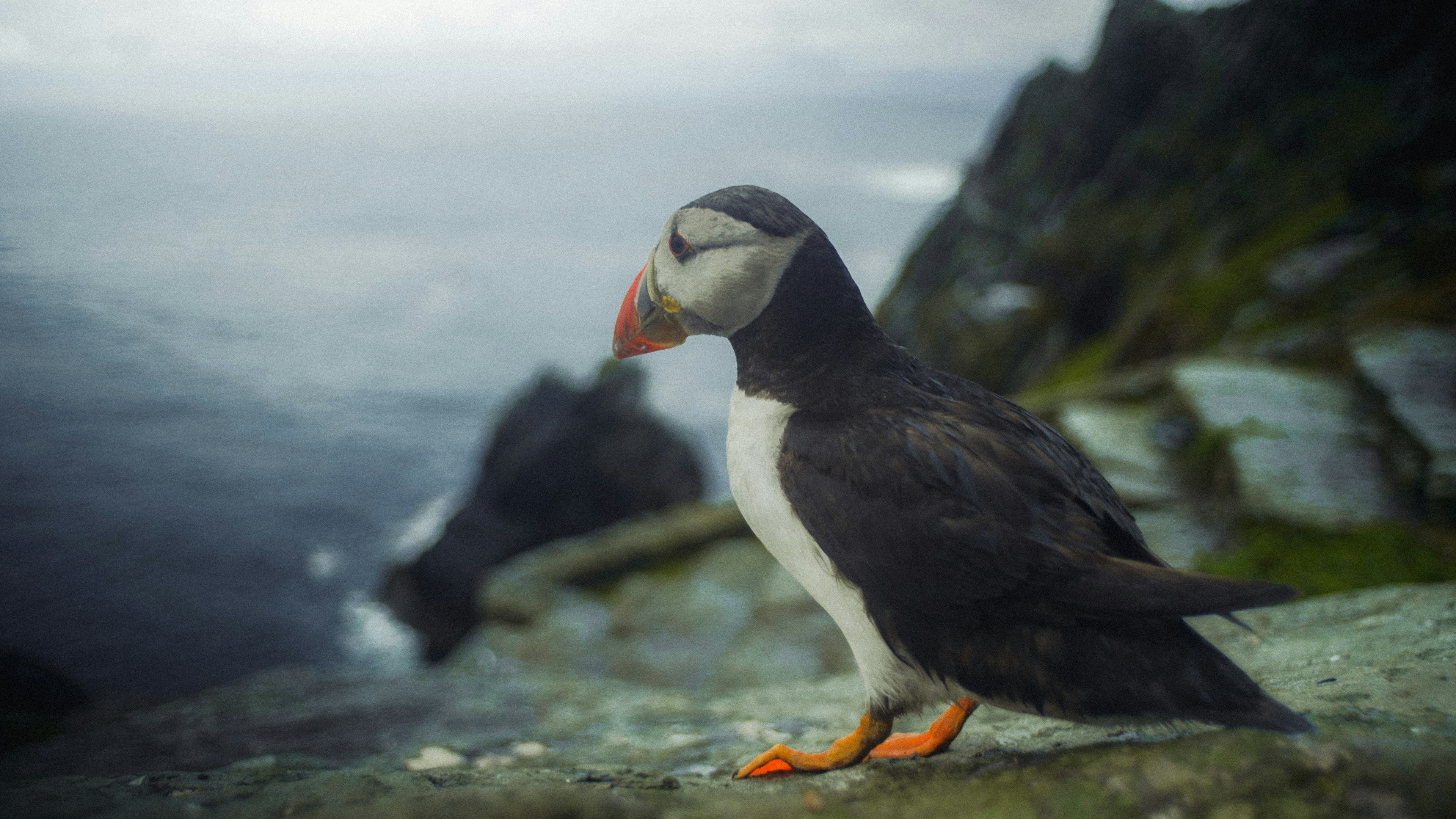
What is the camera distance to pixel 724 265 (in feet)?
7.93

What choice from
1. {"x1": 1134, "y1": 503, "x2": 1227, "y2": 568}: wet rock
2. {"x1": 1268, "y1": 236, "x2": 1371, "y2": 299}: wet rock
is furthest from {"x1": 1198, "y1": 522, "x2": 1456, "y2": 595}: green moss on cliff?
{"x1": 1268, "y1": 236, "x2": 1371, "y2": 299}: wet rock

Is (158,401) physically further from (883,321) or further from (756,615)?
(883,321)

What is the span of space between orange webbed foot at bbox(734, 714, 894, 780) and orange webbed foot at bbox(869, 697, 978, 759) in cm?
11

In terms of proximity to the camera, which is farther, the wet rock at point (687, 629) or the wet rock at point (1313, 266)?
the wet rock at point (1313, 266)

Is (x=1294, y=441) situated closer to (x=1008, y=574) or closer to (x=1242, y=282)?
(x=1008, y=574)

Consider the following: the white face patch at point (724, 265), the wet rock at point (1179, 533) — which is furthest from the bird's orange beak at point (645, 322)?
the wet rock at point (1179, 533)

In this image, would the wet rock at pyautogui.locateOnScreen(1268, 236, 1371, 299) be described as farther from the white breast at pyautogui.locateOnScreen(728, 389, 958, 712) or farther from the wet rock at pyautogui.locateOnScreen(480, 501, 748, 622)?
the white breast at pyautogui.locateOnScreen(728, 389, 958, 712)

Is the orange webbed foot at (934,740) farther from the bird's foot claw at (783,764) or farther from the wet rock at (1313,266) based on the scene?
the wet rock at (1313,266)

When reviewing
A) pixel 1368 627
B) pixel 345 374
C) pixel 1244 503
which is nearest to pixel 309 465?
pixel 345 374

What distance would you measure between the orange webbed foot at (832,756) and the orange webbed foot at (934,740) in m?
0.11

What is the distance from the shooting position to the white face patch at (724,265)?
7.87ft

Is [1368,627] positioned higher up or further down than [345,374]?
further down

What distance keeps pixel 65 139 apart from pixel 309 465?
177cm

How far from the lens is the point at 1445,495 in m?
4.25
